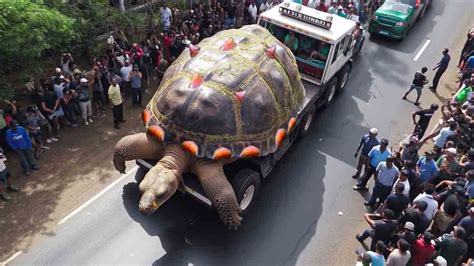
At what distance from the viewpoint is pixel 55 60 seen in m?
12.4

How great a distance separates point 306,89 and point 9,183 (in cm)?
788

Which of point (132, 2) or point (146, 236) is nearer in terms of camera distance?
point (146, 236)

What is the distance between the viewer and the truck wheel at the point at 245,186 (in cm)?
898

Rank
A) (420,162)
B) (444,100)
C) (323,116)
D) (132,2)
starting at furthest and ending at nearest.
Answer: (132,2), (444,100), (323,116), (420,162)

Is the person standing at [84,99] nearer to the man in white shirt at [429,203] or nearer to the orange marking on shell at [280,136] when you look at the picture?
the orange marking on shell at [280,136]

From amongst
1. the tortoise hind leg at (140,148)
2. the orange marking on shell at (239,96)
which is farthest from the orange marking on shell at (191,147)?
the orange marking on shell at (239,96)

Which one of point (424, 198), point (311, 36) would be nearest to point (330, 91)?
point (311, 36)

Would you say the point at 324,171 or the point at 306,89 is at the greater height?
the point at 306,89

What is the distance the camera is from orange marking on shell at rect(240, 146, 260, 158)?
28.6ft

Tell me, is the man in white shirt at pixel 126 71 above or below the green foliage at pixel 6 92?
below

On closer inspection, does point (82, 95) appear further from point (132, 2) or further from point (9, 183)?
point (132, 2)

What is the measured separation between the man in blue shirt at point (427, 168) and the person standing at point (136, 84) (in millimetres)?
7826

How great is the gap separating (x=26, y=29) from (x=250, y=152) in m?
5.90

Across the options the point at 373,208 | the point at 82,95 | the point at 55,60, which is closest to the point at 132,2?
the point at 55,60
